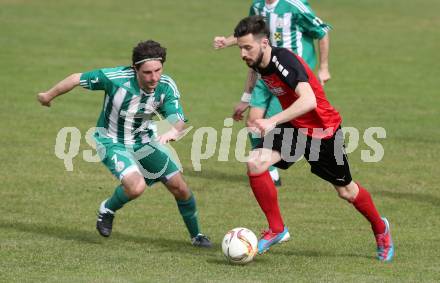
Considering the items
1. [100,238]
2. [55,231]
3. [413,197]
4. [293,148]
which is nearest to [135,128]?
[100,238]

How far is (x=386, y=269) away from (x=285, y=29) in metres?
4.62

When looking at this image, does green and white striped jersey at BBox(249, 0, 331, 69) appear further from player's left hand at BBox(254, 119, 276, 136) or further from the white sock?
player's left hand at BBox(254, 119, 276, 136)

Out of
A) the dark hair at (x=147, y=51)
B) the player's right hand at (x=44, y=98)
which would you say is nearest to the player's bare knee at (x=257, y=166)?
the dark hair at (x=147, y=51)

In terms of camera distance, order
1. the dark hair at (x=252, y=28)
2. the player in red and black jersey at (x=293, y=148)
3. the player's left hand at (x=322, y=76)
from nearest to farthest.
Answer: the dark hair at (x=252, y=28) < the player in red and black jersey at (x=293, y=148) < the player's left hand at (x=322, y=76)

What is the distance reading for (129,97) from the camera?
972 centimetres

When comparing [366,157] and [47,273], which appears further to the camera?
[366,157]

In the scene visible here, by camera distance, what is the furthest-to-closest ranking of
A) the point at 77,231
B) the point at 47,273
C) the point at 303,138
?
the point at 77,231 → the point at 303,138 → the point at 47,273

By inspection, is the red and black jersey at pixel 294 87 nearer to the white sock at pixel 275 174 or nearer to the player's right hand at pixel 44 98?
the player's right hand at pixel 44 98

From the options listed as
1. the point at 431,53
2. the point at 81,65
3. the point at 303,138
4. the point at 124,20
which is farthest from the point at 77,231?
the point at 124,20

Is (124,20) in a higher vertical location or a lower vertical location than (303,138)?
lower

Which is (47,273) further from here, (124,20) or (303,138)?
(124,20)

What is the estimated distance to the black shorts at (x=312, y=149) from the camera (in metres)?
9.23

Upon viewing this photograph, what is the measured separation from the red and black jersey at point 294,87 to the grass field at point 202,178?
1217 millimetres

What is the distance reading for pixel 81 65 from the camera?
22859mm
